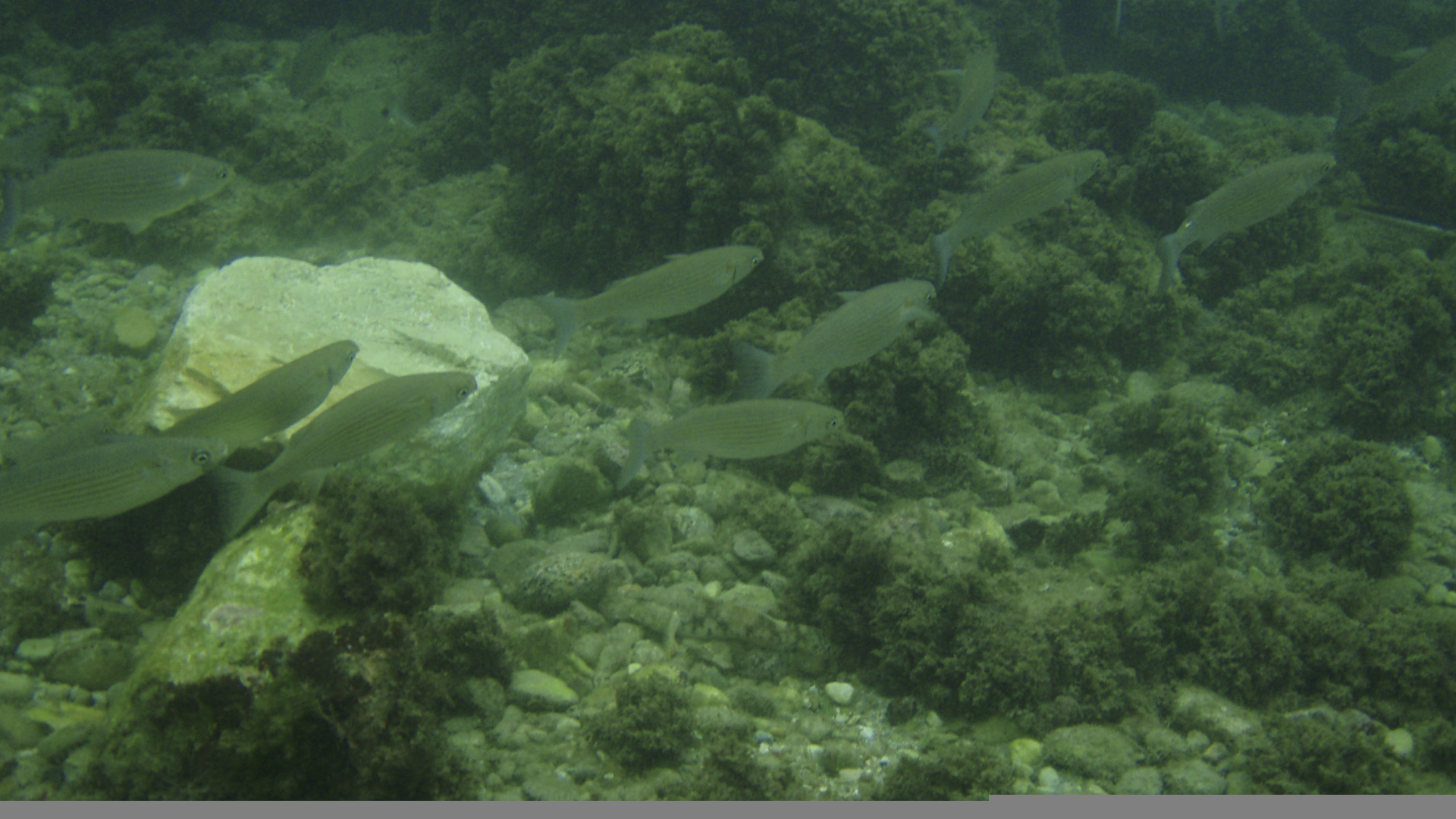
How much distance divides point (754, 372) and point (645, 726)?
2.38 meters

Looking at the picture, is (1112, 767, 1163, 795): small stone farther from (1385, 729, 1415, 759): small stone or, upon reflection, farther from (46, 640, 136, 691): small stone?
(46, 640, 136, 691): small stone

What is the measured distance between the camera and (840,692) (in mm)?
3674

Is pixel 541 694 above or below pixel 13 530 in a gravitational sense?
below

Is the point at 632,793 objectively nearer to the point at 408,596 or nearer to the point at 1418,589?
the point at 408,596

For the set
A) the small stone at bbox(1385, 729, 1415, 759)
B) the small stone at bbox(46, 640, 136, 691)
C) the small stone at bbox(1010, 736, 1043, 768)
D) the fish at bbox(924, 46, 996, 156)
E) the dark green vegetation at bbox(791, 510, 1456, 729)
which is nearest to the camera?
the small stone at bbox(46, 640, 136, 691)

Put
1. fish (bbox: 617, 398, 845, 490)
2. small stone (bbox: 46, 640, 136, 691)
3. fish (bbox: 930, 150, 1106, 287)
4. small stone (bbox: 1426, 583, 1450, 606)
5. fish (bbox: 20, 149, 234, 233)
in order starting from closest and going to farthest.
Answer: small stone (bbox: 46, 640, 136, 691)
fish (bbox: 617, 398, 845, 490)
fish (bbox: 20, 149, 234, 233)
small stone (bbox: 1426, 583, 1450, 606)
fish (bbox: 930, 150, 1106, 287)

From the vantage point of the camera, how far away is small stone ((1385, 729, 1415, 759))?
3.46 m

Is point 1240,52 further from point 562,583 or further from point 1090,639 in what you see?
point 562,583

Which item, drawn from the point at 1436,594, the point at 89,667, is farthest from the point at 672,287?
the point at 1436,594

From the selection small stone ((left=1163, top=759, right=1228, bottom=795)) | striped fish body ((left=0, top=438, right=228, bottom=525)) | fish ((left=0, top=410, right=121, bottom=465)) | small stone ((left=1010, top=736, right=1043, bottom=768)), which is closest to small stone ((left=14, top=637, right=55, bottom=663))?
striped fish body ((left=0, top=438, right=228, bottom=525))

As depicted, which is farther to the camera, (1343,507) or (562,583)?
(1343,507)

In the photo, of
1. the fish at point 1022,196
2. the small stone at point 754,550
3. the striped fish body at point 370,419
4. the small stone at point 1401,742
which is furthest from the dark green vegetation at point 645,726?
the fish at point 1022,196

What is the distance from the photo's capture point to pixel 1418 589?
194 inches

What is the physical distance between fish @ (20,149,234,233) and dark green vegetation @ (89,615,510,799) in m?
3.79
